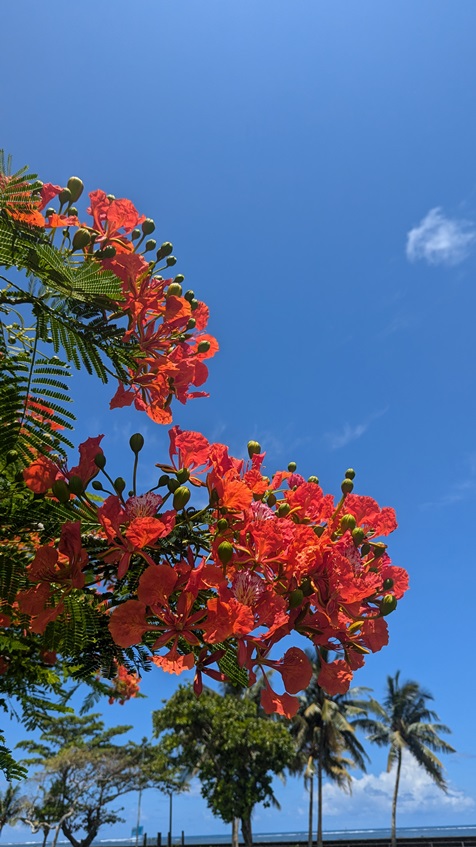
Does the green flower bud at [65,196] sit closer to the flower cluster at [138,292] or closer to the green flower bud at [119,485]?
the flower cluster at [138,292]

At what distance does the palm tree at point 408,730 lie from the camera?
1105 inches

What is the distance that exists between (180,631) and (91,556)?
1.02 ft

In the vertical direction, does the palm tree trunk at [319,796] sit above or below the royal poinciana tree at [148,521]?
below

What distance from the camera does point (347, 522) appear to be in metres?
1.37

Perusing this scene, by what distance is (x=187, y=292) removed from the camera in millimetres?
1833

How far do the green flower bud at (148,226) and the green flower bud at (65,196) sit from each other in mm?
213

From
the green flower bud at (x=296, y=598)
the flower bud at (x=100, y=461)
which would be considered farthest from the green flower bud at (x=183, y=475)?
the green flower bud at (x=296, y=598)

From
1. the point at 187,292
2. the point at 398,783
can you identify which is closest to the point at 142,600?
the point at 187,292

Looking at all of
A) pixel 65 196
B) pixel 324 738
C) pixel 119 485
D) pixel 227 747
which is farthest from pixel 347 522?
pixel 324 738

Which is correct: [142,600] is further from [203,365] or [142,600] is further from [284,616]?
[203,365]

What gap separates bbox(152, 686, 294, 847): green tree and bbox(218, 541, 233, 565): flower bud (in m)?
A: 21.7

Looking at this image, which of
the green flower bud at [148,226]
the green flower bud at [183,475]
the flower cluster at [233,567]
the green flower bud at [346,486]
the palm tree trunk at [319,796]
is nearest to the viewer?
the flower cluster at [233,567]

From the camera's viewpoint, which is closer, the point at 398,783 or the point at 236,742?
the point at 236,742

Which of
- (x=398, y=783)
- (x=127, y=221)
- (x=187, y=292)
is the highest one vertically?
(x=127, y=221)
